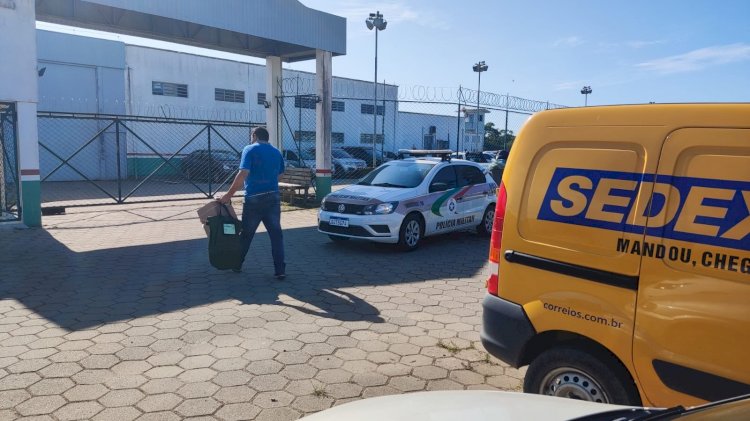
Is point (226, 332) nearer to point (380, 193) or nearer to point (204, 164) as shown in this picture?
point (380, 193)

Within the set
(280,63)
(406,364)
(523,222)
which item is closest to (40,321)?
(406,364)

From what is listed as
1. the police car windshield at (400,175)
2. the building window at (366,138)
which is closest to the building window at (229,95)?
the building window at (366,138)

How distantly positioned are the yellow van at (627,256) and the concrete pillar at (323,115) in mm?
11505

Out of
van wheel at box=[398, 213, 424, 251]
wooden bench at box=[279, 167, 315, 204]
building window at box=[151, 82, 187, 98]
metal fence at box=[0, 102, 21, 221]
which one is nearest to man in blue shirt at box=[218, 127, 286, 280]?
van wheel at box=[398, 213, 424, 251]

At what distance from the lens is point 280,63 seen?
51.1ft

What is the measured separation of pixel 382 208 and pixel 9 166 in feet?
25.8

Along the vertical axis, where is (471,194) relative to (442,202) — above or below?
above

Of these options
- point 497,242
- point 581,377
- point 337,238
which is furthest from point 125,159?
point 581,377

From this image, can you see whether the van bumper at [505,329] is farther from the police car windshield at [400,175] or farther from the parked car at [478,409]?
the police car windshield at [400,175]

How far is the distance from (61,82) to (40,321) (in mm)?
20090

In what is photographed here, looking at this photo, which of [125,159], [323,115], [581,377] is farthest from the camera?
[125,159]

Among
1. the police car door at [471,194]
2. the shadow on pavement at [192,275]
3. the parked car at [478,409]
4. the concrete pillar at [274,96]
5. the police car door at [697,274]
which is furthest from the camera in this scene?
the concrete pillar at [274,96]

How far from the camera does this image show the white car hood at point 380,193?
331 inches

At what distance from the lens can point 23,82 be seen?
9.60 metres
